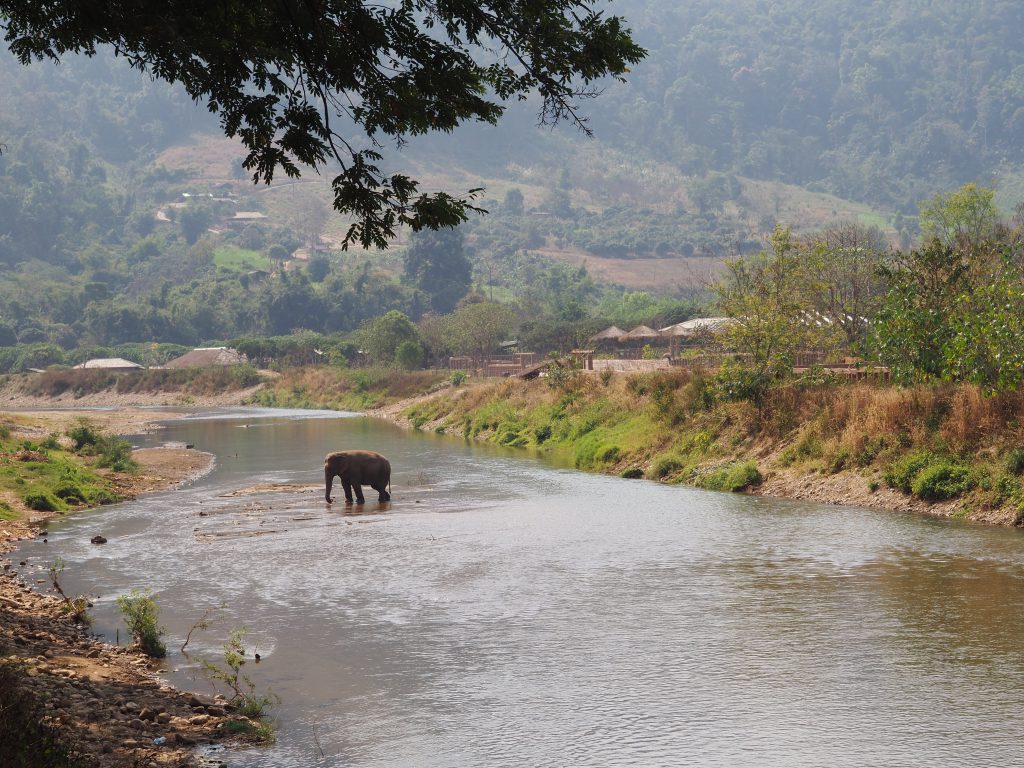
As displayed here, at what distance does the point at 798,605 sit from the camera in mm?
20109

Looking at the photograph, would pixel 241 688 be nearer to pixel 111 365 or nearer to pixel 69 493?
pixel 69 493

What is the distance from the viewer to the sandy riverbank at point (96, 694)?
486 inches

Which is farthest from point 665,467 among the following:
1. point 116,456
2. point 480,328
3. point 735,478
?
point 480,328

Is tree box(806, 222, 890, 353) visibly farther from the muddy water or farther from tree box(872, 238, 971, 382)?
the muddy water

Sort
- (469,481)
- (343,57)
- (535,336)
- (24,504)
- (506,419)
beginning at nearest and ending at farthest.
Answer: (343,57) → (24,504) → (469,481) → (506,419) → (535,336)

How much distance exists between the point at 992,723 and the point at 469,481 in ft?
93.0

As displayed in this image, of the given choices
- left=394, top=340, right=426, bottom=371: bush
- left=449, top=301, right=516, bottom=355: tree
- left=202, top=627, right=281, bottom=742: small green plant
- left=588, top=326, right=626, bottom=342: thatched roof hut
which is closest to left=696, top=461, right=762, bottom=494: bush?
left=202, top=627, right=281, bottom=742: small green plant

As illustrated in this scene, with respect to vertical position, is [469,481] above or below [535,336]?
below

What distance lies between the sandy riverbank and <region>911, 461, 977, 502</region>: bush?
2103 centimetres

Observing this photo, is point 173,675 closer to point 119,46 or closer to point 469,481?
point 119,46

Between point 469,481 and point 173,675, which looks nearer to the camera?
point 173,675

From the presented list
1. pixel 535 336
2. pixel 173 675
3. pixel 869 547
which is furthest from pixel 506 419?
pixel 535 336

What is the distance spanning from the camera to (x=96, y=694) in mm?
14195

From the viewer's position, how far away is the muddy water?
13.6 metres
